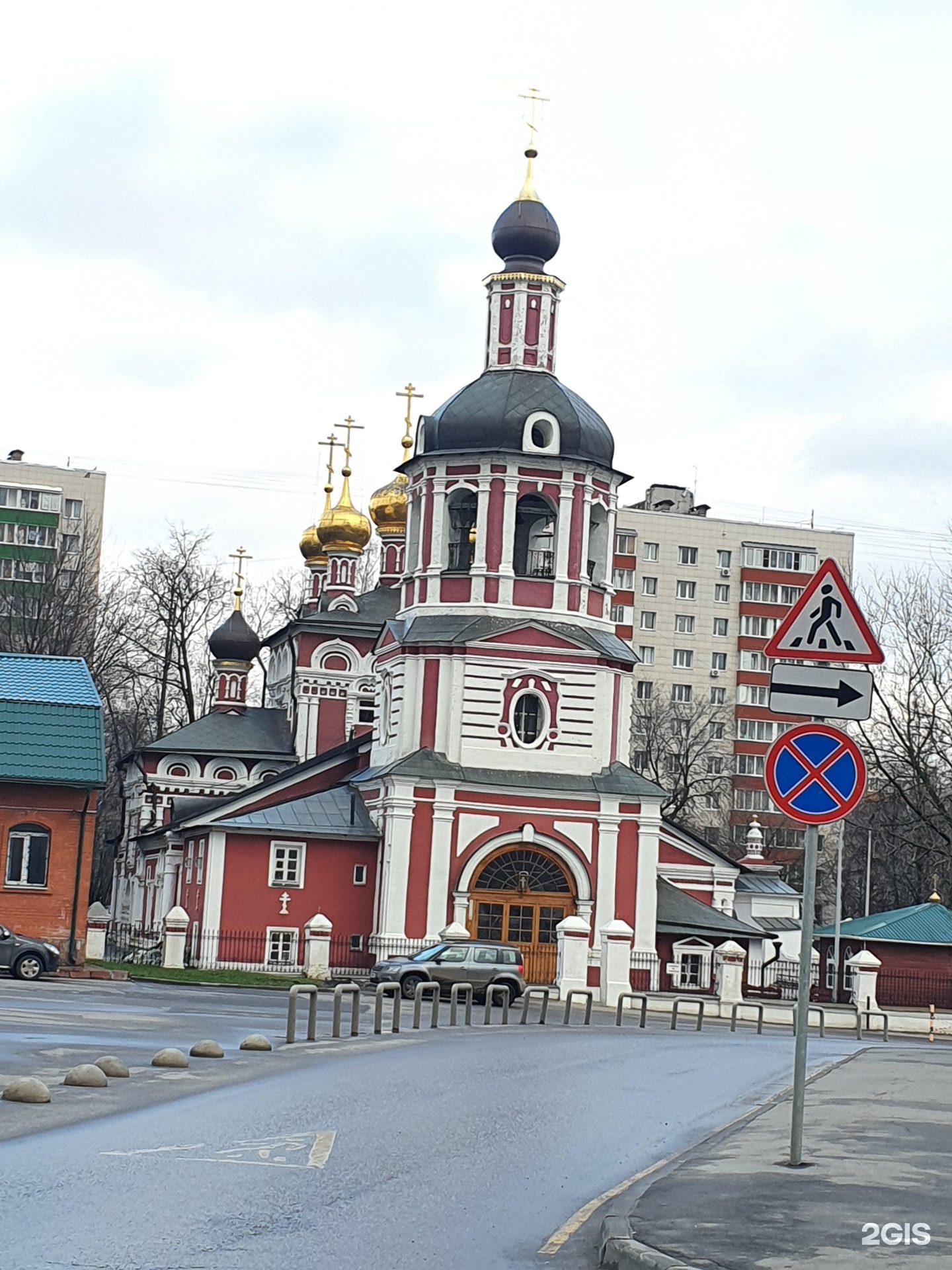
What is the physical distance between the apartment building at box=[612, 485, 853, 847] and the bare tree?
1610 mm

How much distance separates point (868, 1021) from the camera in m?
38.4

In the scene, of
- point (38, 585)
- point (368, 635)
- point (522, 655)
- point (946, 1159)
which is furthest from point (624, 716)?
point (946, 1159)

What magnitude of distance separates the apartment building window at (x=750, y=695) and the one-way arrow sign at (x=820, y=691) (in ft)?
297

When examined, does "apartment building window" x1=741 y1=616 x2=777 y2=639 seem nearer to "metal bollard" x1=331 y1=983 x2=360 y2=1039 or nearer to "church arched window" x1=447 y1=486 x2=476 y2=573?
"church arched window" x1=447 y1=486 x2=476 y2=573

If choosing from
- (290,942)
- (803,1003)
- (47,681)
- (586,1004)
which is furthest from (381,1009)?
(290,942)

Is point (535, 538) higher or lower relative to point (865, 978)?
higher

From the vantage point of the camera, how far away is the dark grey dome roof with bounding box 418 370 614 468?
48.0 meters

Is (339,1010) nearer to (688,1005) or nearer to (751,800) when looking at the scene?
(688,1005)

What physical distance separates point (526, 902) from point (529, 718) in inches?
180

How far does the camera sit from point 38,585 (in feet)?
217

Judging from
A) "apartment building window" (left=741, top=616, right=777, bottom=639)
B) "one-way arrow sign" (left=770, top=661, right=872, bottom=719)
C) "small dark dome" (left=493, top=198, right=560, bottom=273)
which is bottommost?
"one-way arrow sign" (left=770, top=661, right=872, bottom=719)

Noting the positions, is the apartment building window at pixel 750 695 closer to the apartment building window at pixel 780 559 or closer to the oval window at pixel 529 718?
the apartment building window at pixel 780 559

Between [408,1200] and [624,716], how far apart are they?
3864 centimetres

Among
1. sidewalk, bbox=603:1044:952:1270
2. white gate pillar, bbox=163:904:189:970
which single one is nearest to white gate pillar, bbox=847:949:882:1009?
white gate pillar, bbox=163:904:189:970
